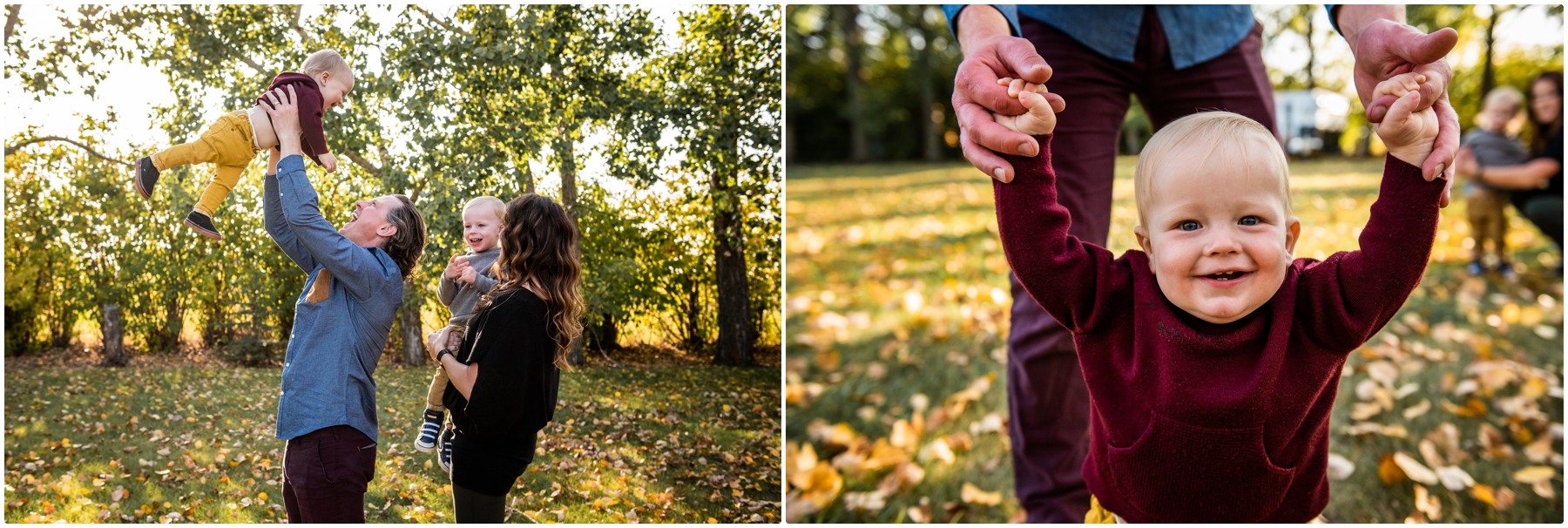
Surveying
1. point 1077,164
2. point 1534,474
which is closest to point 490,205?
point 1077,164

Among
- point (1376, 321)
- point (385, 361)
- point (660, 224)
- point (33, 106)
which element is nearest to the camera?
point (1376, 321)

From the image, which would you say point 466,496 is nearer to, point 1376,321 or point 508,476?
point 508,476

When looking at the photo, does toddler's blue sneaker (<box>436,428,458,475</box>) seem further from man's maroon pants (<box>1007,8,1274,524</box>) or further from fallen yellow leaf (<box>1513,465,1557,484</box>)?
fallen yellow leaf (<box>1513,465,1557,484</box>)

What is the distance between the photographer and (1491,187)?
539 cm

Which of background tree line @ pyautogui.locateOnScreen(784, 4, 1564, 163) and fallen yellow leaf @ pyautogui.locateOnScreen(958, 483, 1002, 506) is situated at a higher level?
background tree line @ pyautogui.locateOnScreen(784, 4, 1564, 163)

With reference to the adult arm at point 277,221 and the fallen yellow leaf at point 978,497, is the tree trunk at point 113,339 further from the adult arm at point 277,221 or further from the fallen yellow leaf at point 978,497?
the fallen yellow leaf at point 978,497

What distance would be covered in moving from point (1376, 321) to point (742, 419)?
1.72 m

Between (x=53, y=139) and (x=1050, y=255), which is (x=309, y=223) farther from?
(x=1050, y=255)

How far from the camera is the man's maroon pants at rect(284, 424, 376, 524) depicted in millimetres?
1900

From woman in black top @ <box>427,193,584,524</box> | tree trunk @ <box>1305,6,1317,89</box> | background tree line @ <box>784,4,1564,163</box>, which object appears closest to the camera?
woman in black top @ <box>427,193,584,524</box>

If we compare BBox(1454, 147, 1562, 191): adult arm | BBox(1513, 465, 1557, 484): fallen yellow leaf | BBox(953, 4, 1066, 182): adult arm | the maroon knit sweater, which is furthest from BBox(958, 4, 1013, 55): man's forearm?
BBox(1454, 147, 1562, 191): adult arm

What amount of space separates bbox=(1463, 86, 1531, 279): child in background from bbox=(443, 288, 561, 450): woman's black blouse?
5999mm

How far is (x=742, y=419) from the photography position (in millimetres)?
2592

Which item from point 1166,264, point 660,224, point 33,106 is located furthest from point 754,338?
point 33,106
